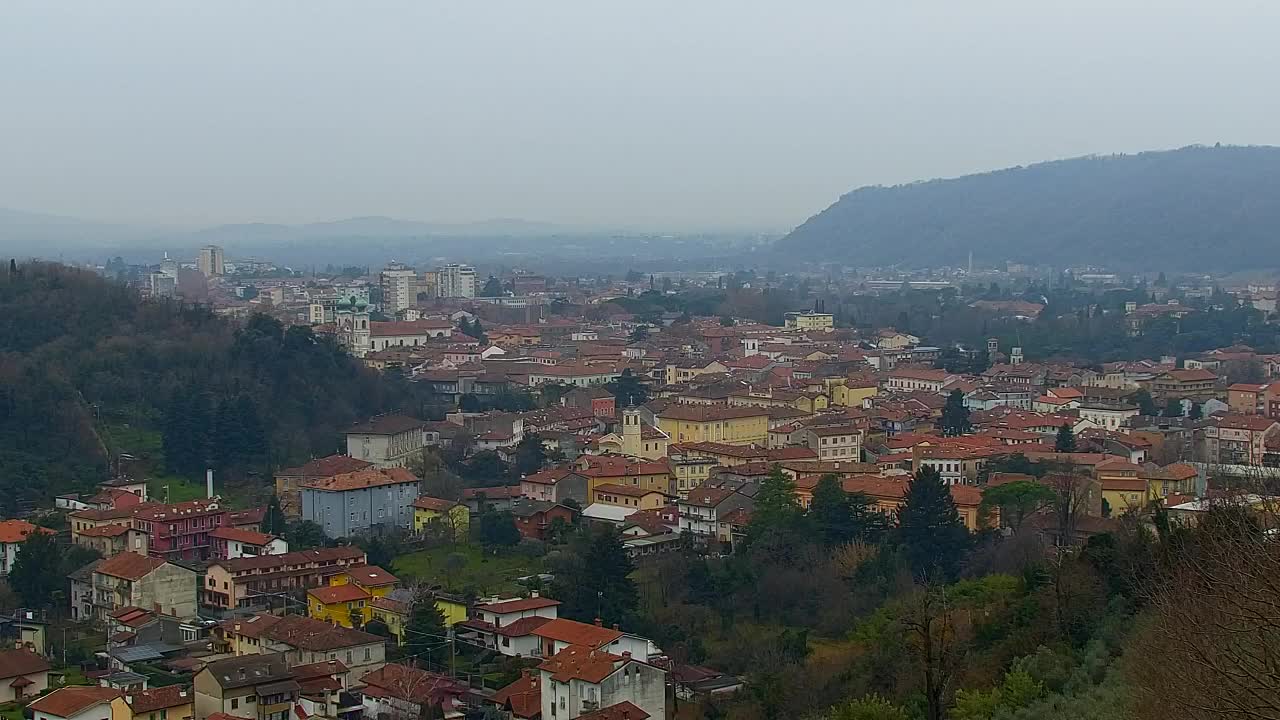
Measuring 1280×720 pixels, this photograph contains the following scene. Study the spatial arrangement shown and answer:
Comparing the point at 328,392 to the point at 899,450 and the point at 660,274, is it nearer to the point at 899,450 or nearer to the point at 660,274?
the point at 899,450

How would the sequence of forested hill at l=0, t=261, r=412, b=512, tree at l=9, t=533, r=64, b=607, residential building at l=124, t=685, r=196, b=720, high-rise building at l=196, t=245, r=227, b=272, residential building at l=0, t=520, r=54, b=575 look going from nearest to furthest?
residential building at l=124, t=685, r=196, b=720, tree at l=9, t=533, r=64, b=607, residential building at l=0, t=520, r=54, b=575, forested hill at l=0, t=261, r=412, b=512, high-rise building at l=196, t=245, r=227, b=272

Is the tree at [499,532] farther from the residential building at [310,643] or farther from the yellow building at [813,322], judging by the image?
the yellow building at [813,322]

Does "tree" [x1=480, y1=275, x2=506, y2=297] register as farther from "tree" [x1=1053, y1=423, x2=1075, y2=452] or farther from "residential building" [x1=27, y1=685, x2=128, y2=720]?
"residential building" [x1=27, y1=685, x2=128, y2=720]

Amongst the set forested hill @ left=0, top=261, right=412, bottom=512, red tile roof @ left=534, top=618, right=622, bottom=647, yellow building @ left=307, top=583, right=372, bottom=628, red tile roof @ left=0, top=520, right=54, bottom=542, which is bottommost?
yellow building @ left=307, top=583, right=372, bottom=628

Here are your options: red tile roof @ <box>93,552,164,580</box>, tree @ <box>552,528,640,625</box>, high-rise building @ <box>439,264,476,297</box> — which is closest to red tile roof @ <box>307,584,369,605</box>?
red tile roof @ <box>93,552,164,580</box>

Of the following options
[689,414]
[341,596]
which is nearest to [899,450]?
[689,414]

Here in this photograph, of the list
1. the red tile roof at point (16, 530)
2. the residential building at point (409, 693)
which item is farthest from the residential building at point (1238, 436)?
the red tile roof at point (16, 530)

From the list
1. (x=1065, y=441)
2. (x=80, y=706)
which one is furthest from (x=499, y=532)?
(x=1065, y=441)
